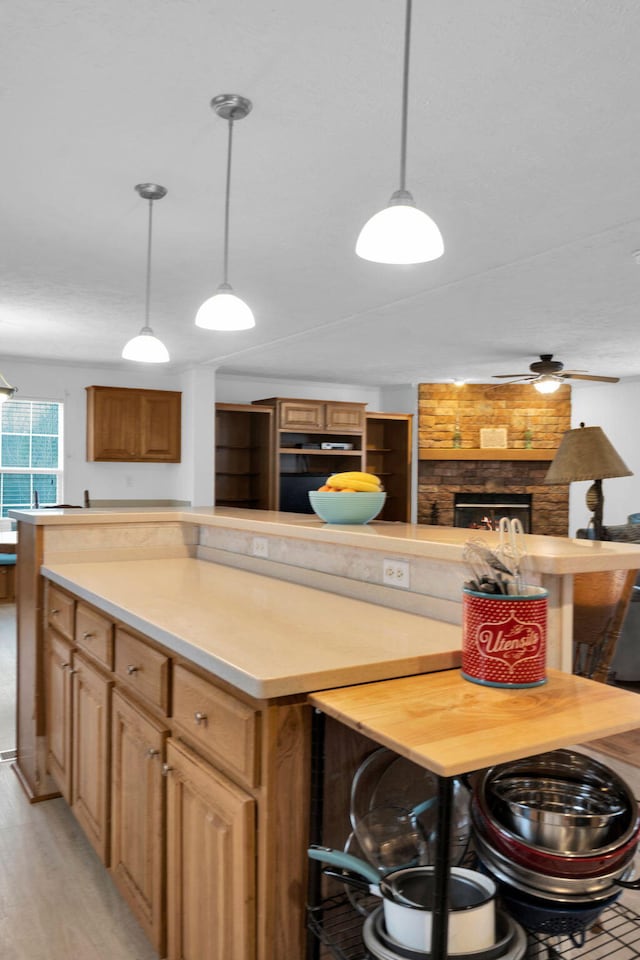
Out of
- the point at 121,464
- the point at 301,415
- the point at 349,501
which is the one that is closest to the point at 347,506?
the point at 349,501

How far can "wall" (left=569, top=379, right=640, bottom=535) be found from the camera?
8.40m

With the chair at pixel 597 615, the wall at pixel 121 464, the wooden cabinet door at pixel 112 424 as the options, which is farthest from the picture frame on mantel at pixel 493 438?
the chair at pixel 597 615

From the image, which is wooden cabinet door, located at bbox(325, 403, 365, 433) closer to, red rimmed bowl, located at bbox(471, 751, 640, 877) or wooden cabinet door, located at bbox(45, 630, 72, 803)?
wooden cabinet door, located at bbox(45, 630, 72, 803)

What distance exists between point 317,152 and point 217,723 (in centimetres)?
200

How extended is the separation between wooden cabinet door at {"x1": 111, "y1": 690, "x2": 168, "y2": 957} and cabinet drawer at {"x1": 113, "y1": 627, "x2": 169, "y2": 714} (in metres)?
0.06

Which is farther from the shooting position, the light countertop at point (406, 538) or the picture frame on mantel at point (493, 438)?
the picture frame on mantel at point (493, 438)

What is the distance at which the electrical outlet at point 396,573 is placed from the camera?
77.0 inches

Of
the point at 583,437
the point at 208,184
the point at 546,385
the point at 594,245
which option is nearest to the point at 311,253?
the point at 208,184

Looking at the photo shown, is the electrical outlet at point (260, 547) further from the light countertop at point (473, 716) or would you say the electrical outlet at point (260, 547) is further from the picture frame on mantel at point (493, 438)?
the picture frame on mantel at point (493, 438)

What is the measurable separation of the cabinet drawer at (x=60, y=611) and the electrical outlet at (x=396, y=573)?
1.10m

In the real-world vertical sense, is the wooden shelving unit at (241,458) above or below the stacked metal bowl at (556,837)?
above

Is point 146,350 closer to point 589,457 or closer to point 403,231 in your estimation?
point 403,231

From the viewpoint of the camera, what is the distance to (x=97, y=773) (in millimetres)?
2141

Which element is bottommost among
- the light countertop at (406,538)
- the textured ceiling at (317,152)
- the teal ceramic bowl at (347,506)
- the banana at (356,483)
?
the light countertop at (406,538)
